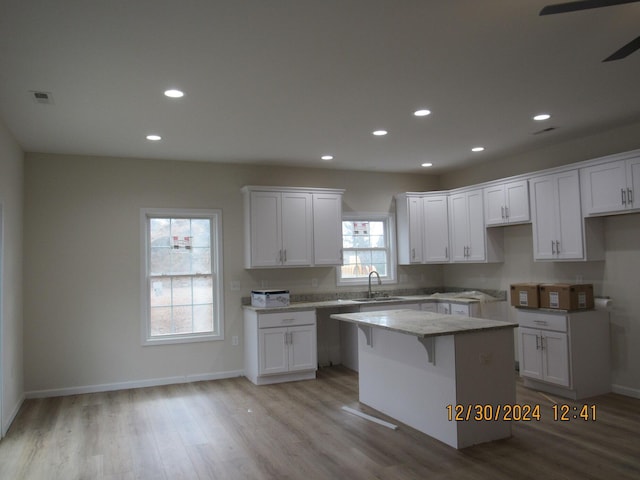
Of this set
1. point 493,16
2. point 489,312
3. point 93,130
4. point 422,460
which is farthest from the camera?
point 489,312

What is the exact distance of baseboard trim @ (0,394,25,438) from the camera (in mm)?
4090

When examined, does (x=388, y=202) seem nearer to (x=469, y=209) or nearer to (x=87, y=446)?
(x=469, y=209)

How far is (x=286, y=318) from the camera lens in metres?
5.73

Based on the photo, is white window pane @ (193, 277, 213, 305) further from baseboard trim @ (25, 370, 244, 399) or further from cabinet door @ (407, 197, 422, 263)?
cabinet door @ (407, 197, 422, 263)

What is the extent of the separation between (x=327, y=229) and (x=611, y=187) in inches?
125

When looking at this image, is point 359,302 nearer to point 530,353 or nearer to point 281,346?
point 281,346

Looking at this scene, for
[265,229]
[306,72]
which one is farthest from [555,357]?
[306,72]

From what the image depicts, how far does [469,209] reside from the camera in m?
6.39

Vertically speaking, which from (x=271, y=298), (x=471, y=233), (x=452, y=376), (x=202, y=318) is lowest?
(x=452, y=376)

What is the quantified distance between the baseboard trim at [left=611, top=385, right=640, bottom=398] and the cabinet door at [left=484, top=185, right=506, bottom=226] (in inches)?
81.7

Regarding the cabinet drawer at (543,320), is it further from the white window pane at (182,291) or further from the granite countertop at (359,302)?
the white window pane at (182,291)

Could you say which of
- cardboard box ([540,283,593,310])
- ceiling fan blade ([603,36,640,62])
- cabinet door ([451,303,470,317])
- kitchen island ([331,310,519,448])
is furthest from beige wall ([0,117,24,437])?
cardboard box ([540,283,593,310])

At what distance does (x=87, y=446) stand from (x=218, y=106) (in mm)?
2874

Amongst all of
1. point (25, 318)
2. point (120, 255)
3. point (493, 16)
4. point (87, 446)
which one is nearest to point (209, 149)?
point (120, 255)
